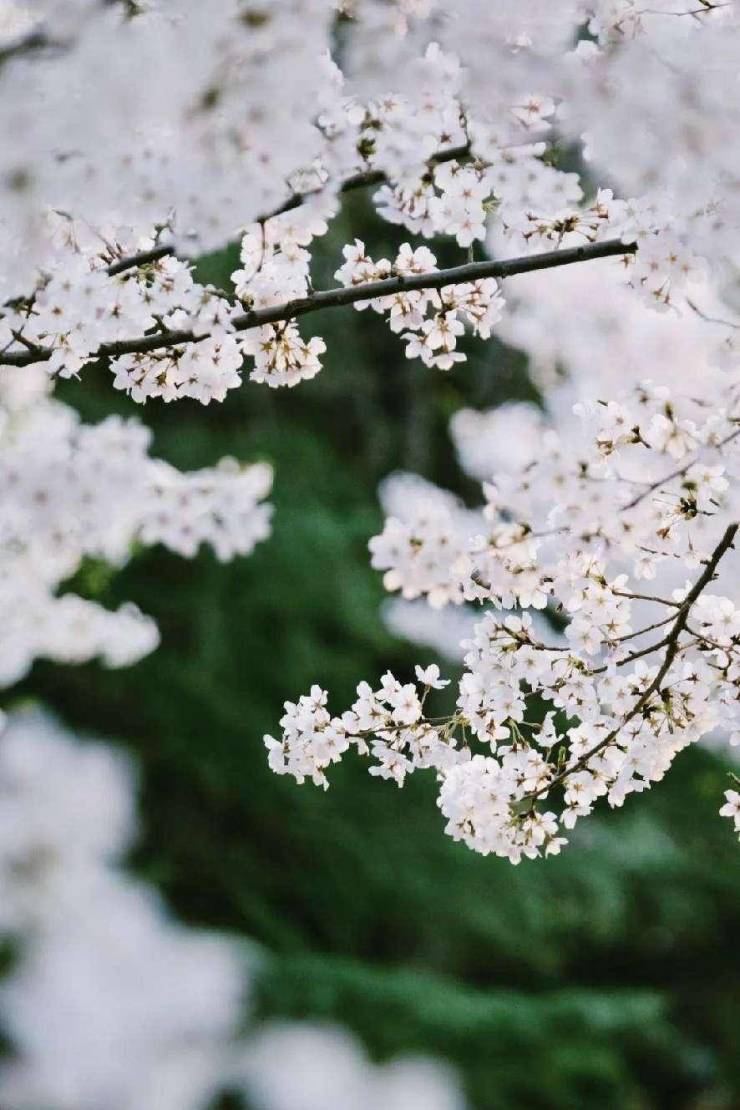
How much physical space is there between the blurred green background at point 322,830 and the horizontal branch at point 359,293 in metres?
3.77

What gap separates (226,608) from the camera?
625 centimetres

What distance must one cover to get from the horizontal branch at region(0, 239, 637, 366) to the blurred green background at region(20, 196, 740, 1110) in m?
3.77

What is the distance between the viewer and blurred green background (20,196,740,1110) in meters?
5.29

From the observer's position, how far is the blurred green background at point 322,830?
529 centimetres

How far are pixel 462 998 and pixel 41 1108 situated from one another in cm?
200

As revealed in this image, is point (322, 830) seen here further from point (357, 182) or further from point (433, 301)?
point (357, 182)

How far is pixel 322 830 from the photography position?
20.1 feet

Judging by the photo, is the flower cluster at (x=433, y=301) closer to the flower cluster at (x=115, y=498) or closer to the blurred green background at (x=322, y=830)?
the flower cluster at (x=115, y=498)

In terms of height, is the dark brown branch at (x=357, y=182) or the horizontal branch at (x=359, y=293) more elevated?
the dark brown branch at (x=357, y=182)

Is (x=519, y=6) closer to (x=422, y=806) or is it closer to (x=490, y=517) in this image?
(x=490, y=517)

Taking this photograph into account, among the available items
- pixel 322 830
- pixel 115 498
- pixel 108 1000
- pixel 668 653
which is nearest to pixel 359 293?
pixel 115 498

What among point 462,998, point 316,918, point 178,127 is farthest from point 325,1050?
point 178,127

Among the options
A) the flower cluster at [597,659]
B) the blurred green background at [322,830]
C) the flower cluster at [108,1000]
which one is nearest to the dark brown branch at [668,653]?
the flower cluster at [597,659]

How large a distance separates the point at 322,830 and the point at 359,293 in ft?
16.2
